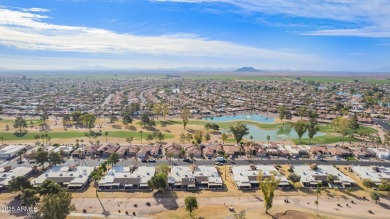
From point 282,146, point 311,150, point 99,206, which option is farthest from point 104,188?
point 311,150

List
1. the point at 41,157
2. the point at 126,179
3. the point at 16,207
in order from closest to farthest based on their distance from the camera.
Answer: the point at 16,207 → the point at 126,179 → the point at 41,157

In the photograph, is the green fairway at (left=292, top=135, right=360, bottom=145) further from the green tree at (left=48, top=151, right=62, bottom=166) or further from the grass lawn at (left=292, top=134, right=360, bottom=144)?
the green tree at (left=48, top=151, right=62, bottom=166)

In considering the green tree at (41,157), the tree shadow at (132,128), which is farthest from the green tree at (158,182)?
the tree shadow at (132,128)

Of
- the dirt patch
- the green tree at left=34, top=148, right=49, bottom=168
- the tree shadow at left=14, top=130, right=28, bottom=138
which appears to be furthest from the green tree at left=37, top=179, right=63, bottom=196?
the tree shadow at left=14, top=130, right=28, bottom=138

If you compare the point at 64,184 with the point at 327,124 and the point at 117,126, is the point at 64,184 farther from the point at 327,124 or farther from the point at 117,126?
the point at 327,124

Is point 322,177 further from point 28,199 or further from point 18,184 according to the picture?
point 18,184

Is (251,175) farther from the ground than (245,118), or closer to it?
closer to it

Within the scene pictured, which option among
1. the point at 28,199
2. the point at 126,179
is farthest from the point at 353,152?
the point at 28,199
